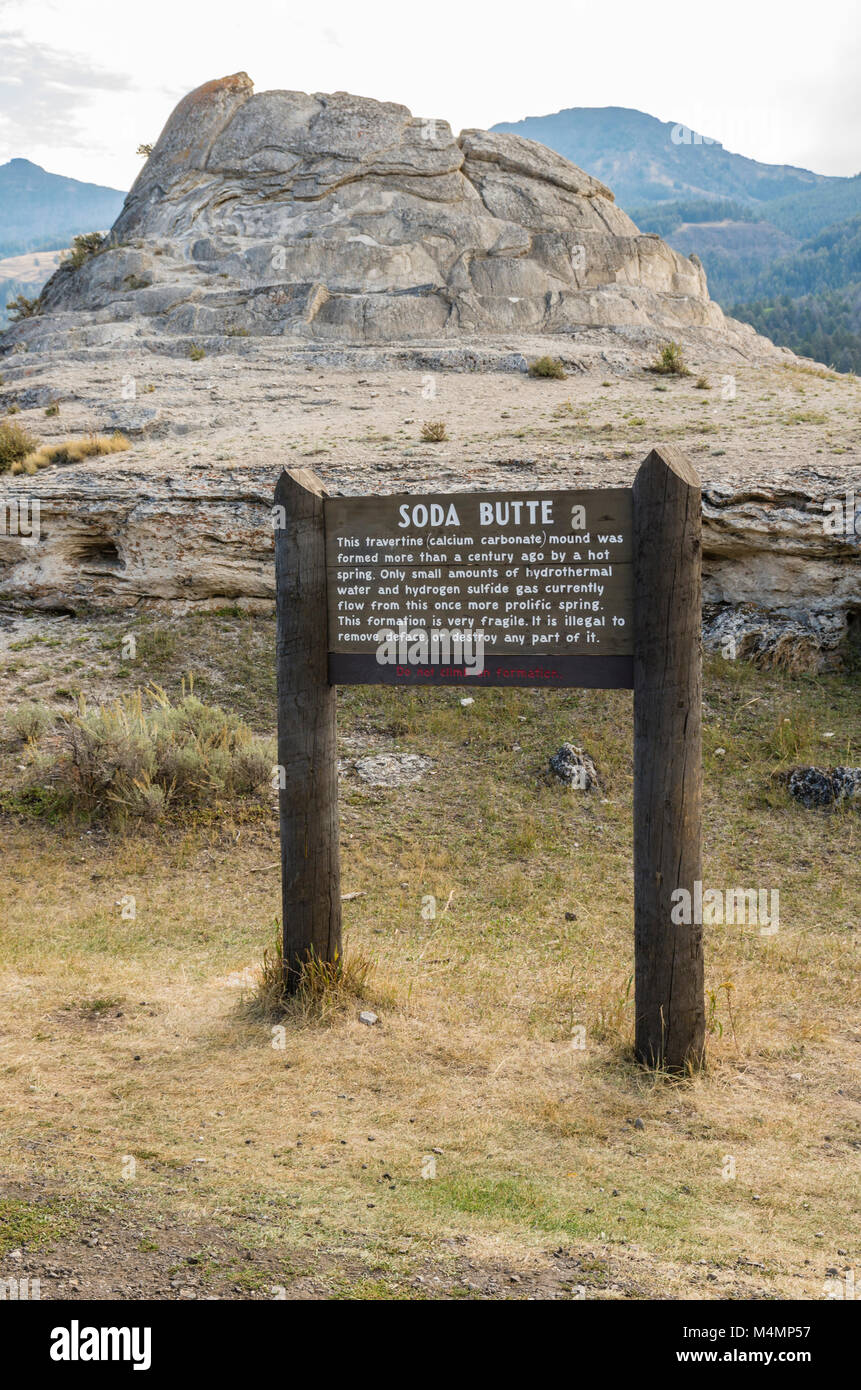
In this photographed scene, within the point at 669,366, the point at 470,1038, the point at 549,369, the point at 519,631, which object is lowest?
the point at 470,1038

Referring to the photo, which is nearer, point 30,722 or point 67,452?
point 30,722

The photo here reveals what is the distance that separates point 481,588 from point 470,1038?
2.08m

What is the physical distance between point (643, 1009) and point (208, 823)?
4.19 metres

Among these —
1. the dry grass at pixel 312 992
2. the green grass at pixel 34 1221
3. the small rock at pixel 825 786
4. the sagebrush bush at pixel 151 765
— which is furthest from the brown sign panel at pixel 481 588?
the small rock at pixel 825 786

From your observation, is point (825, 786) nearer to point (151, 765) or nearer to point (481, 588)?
point (481, 588)

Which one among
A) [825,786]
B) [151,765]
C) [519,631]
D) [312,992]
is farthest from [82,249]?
[312,992]

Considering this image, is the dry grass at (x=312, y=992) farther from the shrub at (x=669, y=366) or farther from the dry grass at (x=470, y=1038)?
the shrub at (x=669, y=366)

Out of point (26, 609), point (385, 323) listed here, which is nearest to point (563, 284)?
point (385, 323)

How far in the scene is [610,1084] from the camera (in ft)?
14.2

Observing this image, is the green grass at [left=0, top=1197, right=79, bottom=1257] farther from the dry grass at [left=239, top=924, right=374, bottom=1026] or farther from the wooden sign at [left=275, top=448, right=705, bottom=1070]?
the wooden sign at [left=275, top=448, right=705, bottom=1070]

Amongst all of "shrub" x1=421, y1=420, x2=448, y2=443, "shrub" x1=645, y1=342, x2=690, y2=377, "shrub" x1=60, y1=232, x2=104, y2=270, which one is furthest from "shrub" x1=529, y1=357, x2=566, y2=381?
"shrub" x1=60, y1=232, x2=104, y2=270

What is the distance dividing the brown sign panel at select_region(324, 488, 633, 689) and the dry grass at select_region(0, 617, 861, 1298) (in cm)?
168

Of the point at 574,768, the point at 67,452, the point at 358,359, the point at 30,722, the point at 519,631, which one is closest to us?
the point at 519,631

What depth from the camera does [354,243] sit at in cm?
2609
